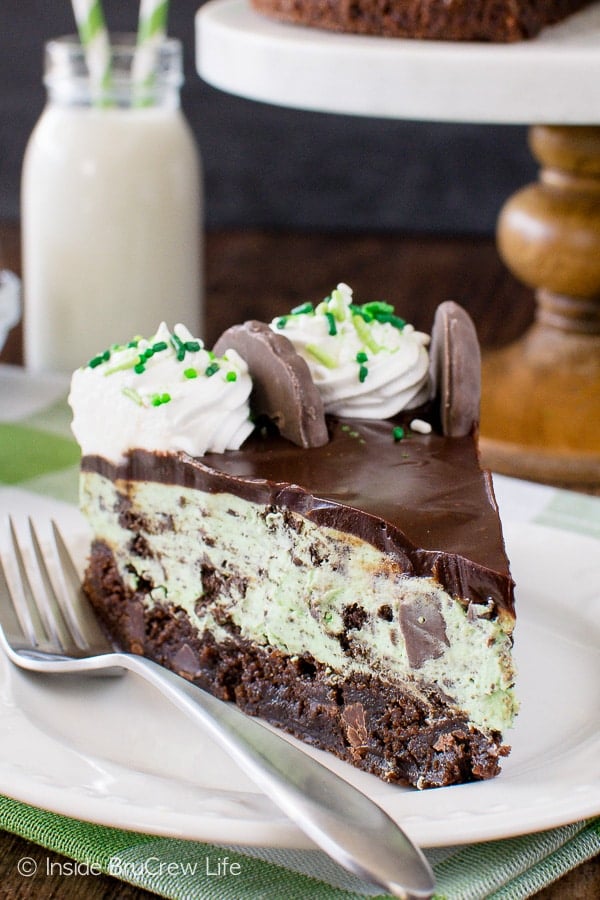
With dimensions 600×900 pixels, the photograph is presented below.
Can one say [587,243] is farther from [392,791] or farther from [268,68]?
[392,791]

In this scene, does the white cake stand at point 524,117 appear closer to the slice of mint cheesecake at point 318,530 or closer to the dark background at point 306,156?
the slice of mint cheesecake at point 318,530

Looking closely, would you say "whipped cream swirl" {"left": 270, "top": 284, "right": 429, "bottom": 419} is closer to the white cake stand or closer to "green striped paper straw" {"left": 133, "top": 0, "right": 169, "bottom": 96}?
the white cake stand

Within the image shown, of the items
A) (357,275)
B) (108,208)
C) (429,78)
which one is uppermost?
(429,78)

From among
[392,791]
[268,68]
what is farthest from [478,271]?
[392,791]

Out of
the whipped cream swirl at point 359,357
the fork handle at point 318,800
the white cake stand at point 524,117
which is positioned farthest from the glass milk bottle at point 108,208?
the fork handle at point 318,800

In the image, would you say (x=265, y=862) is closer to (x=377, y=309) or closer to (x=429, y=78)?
(x=377, y=309)

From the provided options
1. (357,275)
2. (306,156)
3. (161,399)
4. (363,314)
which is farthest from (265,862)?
(306,156)
